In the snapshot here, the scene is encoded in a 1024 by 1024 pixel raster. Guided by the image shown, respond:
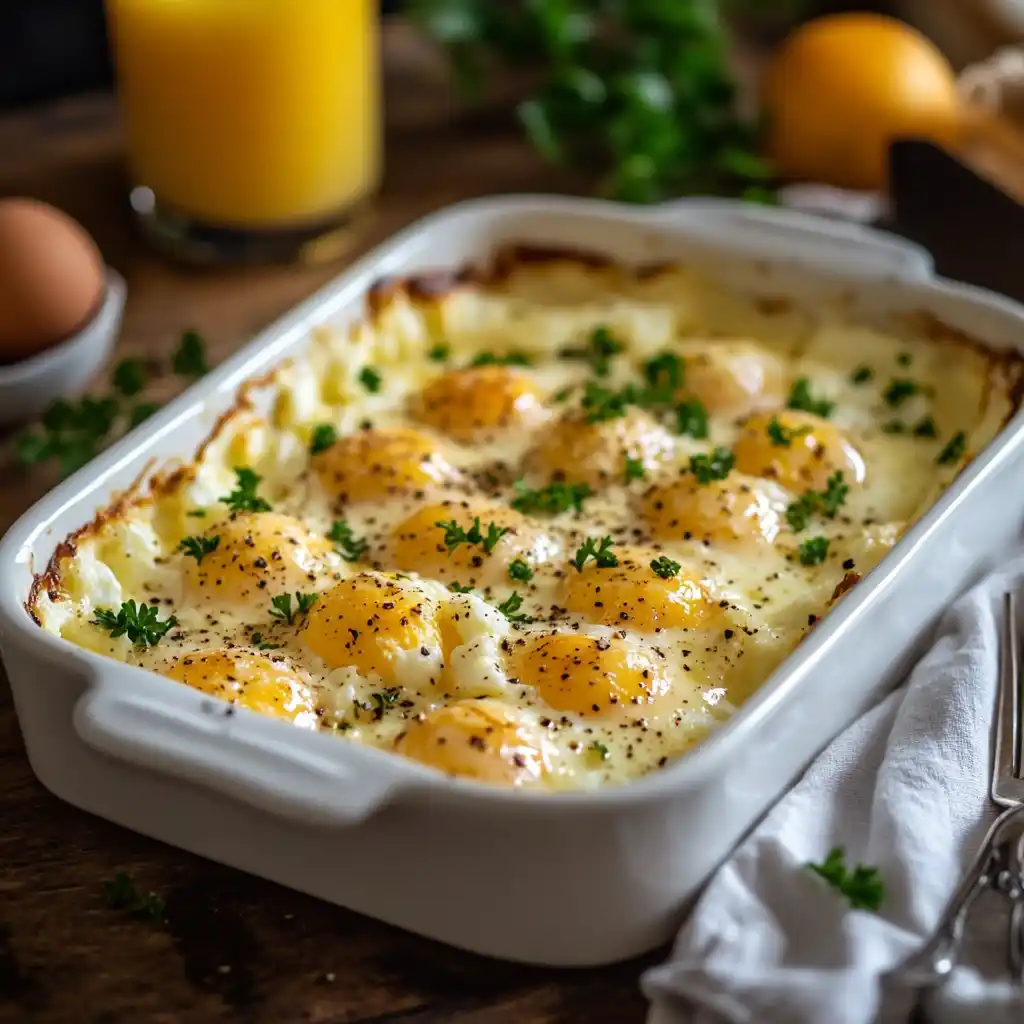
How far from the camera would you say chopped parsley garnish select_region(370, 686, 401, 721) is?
218 cm

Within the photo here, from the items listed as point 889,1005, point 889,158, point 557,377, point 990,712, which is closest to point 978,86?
point 889,158

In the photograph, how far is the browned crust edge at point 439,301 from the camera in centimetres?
237

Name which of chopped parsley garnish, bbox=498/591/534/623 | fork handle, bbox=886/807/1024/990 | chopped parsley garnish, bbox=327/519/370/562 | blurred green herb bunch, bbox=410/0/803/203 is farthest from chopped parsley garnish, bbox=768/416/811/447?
blurred green herb bunch, bbox=410/0/803/203

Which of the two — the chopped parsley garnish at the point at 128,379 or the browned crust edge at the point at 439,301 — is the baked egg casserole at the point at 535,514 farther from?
the chopped parsley garnish at the point at 128,379

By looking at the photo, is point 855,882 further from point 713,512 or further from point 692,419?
point 692,419

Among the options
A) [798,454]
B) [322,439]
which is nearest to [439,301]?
[322,439]

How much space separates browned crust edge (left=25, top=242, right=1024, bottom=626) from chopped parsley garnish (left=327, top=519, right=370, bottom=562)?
25 centimetres

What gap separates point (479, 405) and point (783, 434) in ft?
1.80

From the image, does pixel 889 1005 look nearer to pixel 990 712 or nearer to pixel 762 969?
pixel 762 969

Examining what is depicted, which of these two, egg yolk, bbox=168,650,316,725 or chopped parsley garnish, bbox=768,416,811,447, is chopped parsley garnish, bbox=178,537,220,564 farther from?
chopped parsley garnish, bbox=768,416,811,447

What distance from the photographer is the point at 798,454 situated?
272 centimetres

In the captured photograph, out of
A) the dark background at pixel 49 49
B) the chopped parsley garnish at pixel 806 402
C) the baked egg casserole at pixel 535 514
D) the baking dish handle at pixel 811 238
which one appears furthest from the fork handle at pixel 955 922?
the dark background at pixel 49 49

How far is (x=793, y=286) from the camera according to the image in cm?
307

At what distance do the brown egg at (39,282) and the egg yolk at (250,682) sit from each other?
3.53ft
